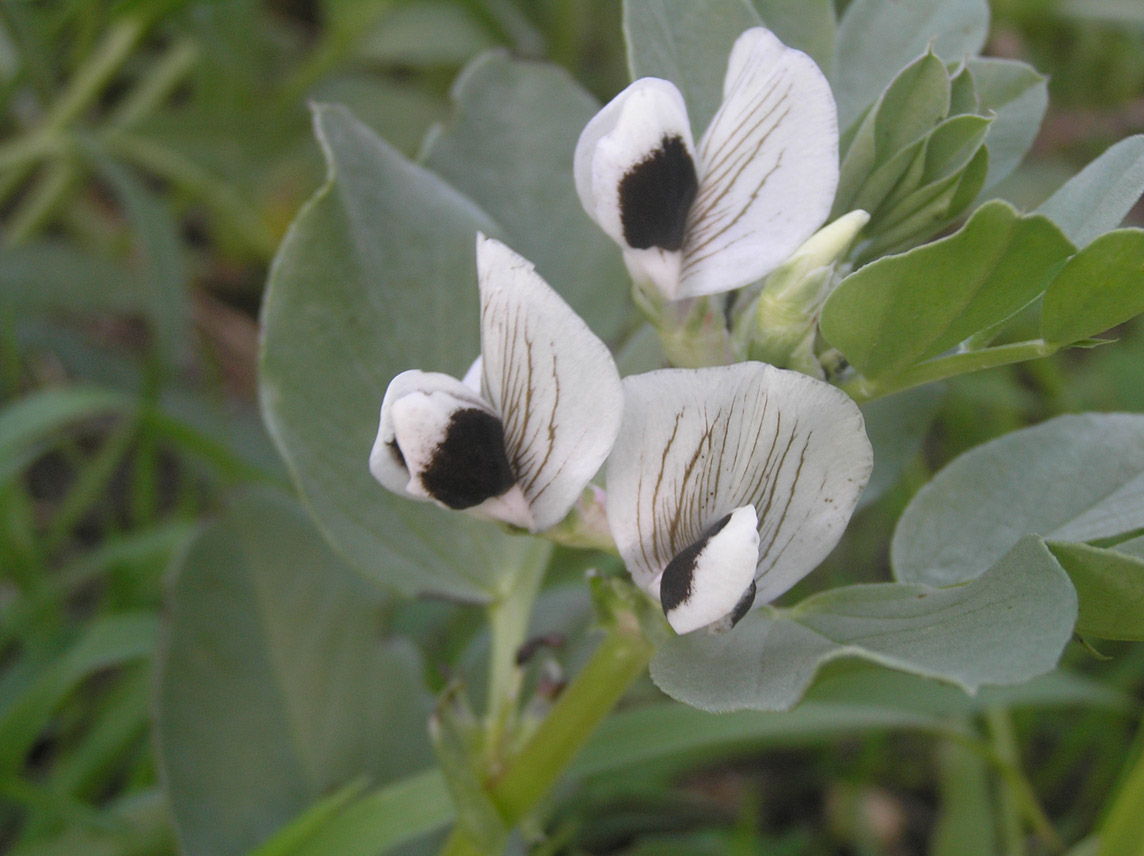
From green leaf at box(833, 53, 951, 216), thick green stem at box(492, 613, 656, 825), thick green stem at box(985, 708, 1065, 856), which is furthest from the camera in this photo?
thick green stem at box(985, 708, 1065, 856)

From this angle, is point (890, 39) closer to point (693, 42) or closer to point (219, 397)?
point (693, 42)

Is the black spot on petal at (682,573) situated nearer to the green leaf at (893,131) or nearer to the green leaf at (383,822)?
the green leaf at (893,131)

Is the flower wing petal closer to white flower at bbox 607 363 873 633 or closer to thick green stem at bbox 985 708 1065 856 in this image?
white flower at bbox 607 363 873 633

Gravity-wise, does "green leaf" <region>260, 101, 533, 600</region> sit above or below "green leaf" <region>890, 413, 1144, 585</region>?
above

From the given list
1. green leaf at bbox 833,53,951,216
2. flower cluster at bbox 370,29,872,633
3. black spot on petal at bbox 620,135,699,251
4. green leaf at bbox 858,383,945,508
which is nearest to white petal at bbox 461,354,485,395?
flower cluster at bbox 370,29,872,633

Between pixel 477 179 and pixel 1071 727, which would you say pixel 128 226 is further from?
pixel 1071 727

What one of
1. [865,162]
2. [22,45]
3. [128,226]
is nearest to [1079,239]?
[865,162]

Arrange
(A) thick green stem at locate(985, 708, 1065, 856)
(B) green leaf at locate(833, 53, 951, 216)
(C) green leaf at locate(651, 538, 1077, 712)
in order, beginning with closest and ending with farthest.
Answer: (C) green leaf at locate(651, 538, 1077, 712)
(B) green leaf at locate(833, 53, 951, 216)
(A) thick green stem at locate(985, 708, 1065, 856)

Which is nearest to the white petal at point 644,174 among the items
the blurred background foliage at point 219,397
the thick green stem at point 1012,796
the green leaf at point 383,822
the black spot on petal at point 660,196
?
the black spot on petal at point 660,196
